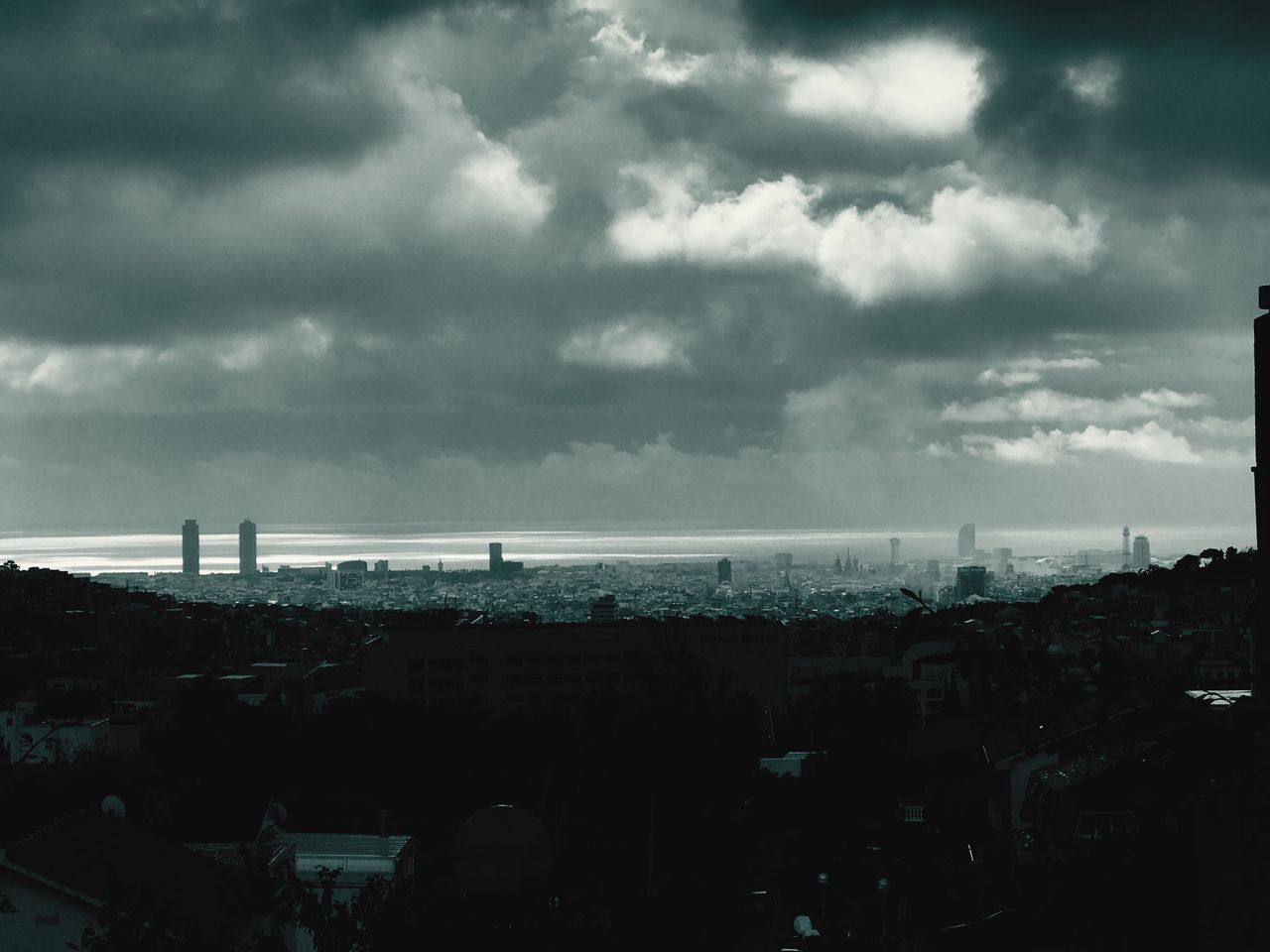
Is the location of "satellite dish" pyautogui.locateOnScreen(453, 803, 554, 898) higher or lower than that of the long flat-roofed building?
higher

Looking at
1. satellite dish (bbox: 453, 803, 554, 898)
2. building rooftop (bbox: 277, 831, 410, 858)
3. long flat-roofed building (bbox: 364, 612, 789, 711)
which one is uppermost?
satellite dish (bbox: 453, 803, 554, 898)

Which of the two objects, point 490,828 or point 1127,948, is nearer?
point 1127,948

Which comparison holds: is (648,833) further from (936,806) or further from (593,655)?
(593,655)

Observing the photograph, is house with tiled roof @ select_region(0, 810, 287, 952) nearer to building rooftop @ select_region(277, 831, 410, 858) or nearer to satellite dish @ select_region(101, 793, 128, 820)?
satellite dish @ select_region(101, 793, 128, 820)

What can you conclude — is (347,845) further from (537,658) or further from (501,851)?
(537,658)

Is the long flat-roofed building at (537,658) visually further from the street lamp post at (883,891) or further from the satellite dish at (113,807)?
the satellite dish at (113,807)

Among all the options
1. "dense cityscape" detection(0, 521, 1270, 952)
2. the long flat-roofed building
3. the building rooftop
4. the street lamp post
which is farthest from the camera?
the long flat-roofed building

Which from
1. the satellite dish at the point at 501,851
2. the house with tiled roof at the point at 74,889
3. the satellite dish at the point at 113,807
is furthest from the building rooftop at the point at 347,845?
the house with tiled roof at the point at 74,889

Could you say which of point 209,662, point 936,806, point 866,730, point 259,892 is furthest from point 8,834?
point 209,662

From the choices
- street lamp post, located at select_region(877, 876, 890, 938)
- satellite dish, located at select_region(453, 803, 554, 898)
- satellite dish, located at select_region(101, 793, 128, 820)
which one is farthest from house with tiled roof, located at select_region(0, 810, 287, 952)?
street lamp post, located at select_region(877, 876, 890, 938)

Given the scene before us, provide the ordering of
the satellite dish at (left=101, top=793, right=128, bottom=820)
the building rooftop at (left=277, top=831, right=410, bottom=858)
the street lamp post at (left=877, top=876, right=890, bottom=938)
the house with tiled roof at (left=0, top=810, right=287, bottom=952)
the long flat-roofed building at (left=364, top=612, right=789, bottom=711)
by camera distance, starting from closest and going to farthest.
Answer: the house with tiled roof at (left=0, top=810, right=287, bottom=952)
the street lamp post at (left=877, top=876, right=890, bottom=938)
the satellite dish at (left=101, top=793, right=128, bottom=820)
the building rooftop at (left=277, top=831, right=410, bottom=858)
the long flat-roofed building at (left=364, top=612, right=789, bottom=711)

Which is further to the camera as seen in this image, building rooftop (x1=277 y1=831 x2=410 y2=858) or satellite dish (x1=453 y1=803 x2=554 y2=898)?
building rooftop (x1=277 y1=831 x2=410 y2=858)
